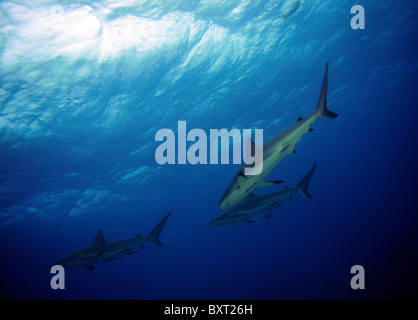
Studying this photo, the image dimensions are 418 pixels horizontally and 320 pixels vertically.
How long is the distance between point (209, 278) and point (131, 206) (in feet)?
253

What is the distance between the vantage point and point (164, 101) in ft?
56.8

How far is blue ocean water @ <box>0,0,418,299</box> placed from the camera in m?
11.7

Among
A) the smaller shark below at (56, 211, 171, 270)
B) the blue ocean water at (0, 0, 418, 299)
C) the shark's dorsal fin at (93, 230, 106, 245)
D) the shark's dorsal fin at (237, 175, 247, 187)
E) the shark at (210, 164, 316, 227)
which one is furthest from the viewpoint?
the blue ocean water at (0, 0, 418, 299)

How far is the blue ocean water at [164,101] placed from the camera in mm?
11672

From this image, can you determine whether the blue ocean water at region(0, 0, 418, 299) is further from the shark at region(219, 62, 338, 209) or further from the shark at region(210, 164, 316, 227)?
the shark at region(219, 62, 338, 209)

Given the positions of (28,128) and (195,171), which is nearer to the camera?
(28,128)

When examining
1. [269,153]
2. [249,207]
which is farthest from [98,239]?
[269,153]

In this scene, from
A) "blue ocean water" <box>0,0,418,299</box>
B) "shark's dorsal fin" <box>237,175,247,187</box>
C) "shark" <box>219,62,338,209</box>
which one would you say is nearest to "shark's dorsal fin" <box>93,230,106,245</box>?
"shark" <box>219,62,338,209</box>

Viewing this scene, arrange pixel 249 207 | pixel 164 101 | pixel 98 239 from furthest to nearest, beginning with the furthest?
1. pixel 164 101
2. pixel 98 239
3. pixel 249 207

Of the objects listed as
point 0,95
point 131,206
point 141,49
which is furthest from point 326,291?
point 0,95

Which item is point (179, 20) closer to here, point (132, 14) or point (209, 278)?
point (132, 14)

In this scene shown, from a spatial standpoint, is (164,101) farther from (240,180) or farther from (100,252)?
(240,180)

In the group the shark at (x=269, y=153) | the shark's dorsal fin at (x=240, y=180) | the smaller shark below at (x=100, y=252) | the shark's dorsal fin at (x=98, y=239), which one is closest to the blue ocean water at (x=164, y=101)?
the shark's dorsal fin at (x=98, y=239)
